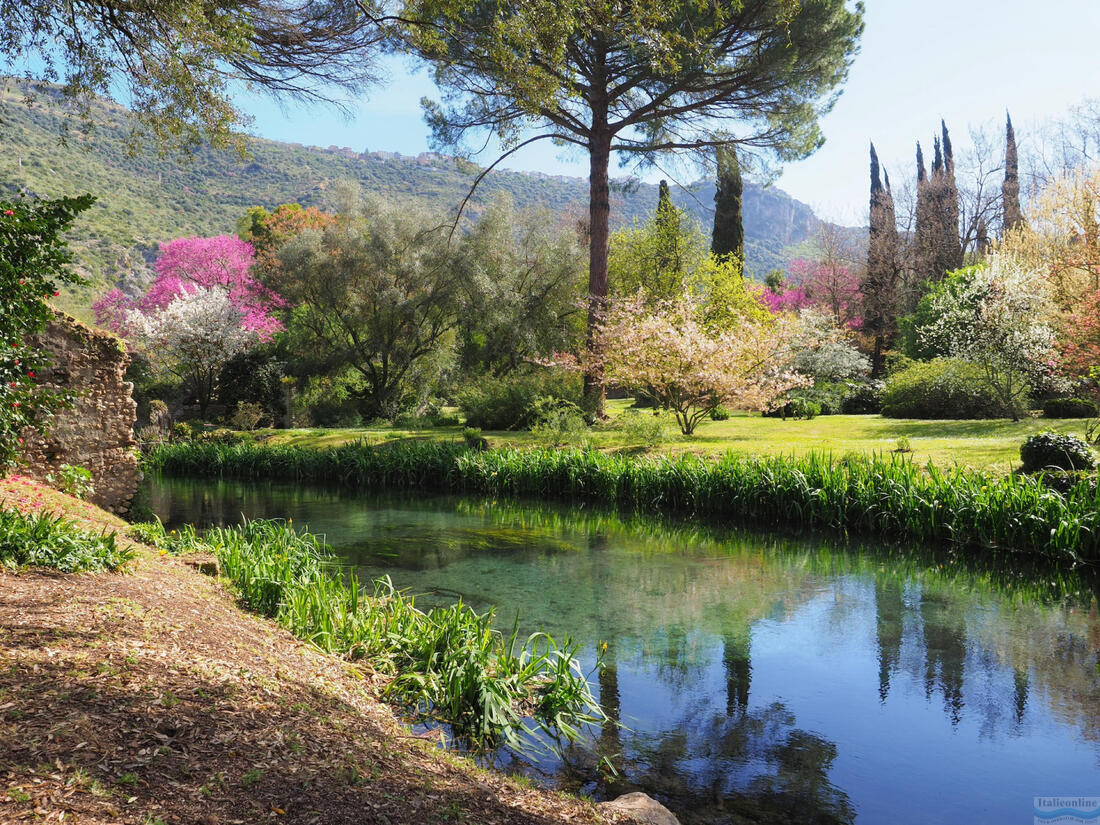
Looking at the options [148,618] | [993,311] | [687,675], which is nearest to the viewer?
[148,618]

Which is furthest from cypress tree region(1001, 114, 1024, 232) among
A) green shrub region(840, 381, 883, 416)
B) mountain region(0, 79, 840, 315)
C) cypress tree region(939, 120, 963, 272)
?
green shrub region(840, 381, 883, 416)

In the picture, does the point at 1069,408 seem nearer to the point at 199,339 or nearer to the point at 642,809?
the point at 642,809

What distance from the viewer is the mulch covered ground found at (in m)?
2.38

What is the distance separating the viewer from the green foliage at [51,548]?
4.76 metres

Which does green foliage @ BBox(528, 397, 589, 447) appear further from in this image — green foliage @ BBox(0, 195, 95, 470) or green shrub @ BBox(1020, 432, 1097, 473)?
green foliage @ BBox(0, 195, 95, 470)

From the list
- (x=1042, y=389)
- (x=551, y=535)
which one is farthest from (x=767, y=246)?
(x=551, y=535)

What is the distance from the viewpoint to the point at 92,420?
8.89 metres

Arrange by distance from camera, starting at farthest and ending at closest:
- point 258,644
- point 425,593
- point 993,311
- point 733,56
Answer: point 733,56 → point 993,311 → point 425,593 → point 258,644

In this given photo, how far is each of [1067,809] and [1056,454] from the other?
24.3 feet

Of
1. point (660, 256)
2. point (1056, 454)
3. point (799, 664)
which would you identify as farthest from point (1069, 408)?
point (799, 664)

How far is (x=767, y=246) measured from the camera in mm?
105188

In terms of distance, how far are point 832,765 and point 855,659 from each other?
1.80 metres

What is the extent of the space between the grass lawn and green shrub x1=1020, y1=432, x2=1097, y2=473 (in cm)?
43

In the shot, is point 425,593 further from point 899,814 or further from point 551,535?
point 899,814
